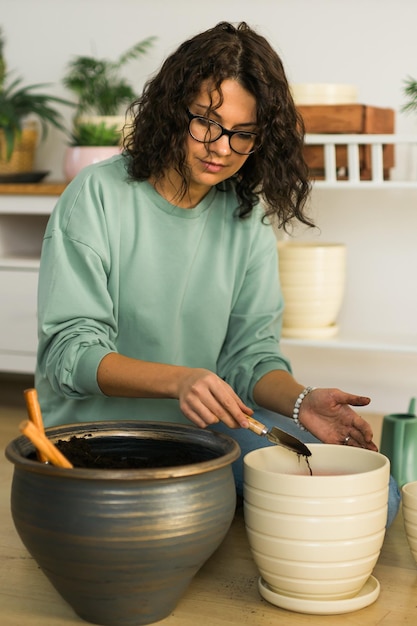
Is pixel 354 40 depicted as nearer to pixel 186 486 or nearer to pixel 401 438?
pixel 401 438

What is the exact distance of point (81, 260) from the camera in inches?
67.6

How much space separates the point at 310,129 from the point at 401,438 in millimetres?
961

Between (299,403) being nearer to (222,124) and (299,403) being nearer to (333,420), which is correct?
(333,420)

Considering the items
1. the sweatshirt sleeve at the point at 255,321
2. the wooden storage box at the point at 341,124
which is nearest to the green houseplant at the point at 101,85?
the wooden storage box at the point at 341,124

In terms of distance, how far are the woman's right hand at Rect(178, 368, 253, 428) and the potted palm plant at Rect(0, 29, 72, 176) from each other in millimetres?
1701

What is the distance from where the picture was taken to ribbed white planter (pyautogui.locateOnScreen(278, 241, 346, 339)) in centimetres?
265

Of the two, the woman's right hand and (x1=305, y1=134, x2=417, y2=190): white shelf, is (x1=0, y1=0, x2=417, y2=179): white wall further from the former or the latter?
the woman's right hand

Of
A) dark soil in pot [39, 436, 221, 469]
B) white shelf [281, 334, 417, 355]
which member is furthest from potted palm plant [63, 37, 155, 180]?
dark soil in pot [39, 436, 221, 469]

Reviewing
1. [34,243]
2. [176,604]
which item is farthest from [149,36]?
[176,604]

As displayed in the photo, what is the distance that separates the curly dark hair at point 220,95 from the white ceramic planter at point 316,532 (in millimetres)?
621

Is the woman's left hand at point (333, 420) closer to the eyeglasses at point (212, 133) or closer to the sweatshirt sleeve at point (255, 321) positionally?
the sweatshirt sleeve at point (255, 321)

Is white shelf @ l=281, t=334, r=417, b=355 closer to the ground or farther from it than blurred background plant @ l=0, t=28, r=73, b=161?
closer to the ground

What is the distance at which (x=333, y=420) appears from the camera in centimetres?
170

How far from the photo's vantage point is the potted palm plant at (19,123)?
3006 mm
